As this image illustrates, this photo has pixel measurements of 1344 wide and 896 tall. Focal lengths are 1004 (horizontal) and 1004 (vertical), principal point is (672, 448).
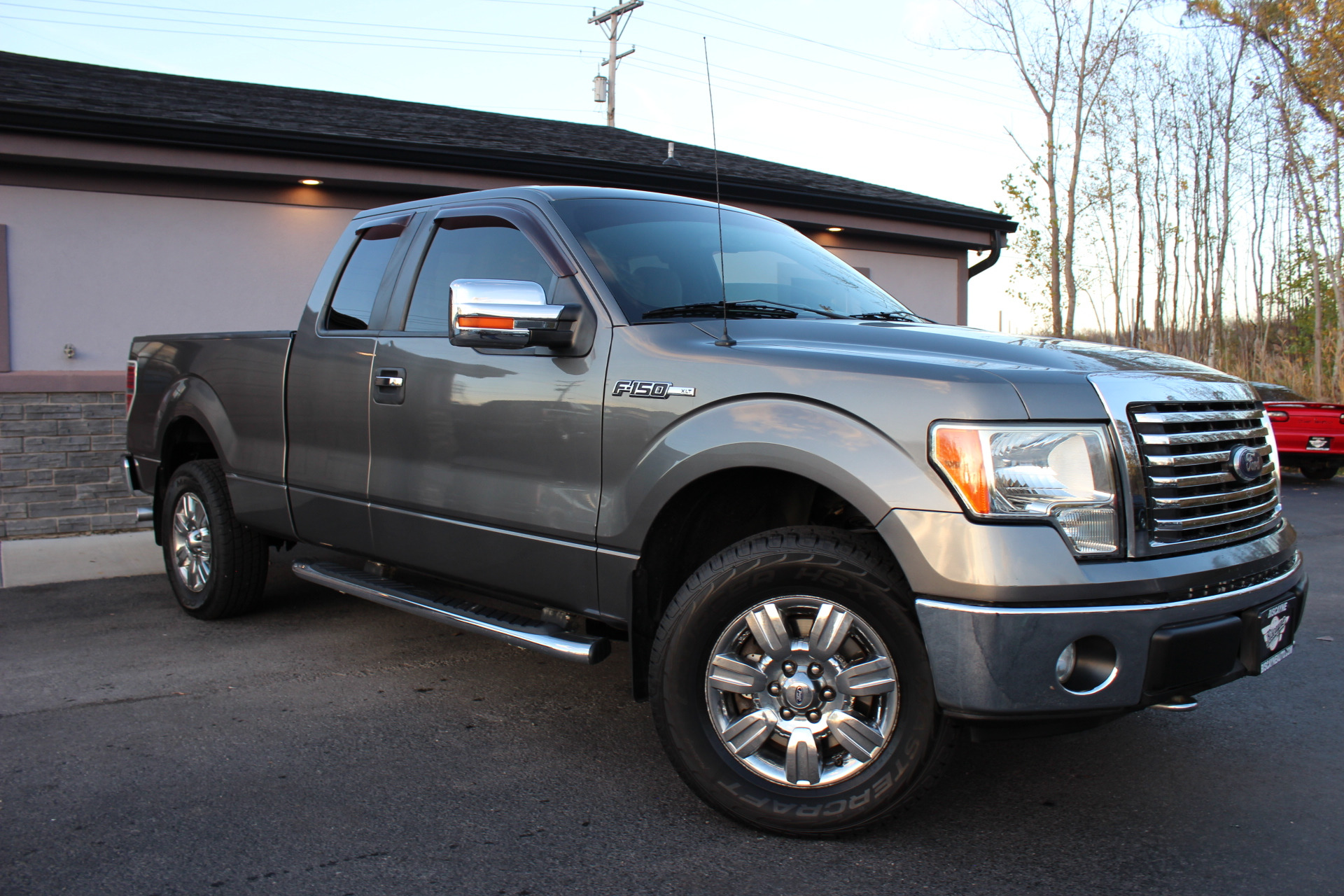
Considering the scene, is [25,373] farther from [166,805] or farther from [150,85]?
[166,805]

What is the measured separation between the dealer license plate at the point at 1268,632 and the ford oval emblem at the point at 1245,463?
360mm

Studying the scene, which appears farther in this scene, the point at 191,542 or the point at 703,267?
the point at 191,542

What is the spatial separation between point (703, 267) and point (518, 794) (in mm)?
1962

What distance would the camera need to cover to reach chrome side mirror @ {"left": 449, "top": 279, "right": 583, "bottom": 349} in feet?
10.5

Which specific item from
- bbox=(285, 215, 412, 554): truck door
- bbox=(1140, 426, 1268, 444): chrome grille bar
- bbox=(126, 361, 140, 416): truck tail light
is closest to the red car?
bbox=(1140, 426, 1268, 444): chrome grille bar

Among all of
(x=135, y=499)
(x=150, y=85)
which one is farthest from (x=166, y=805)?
(x=150, y=85)

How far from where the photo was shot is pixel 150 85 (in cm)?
1098

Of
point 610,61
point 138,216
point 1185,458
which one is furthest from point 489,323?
point 610,61

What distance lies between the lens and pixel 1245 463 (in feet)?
9.23

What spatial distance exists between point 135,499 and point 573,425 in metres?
6.80

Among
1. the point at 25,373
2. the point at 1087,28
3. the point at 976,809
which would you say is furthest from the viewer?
the point at 1087,28

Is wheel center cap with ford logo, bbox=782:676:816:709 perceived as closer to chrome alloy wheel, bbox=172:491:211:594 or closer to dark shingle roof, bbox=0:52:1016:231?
chrome alloy wheel, bbox=172:491:211:594

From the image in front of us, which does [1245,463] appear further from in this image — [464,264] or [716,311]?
[464,264]

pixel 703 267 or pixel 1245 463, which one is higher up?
pixel 703 267
